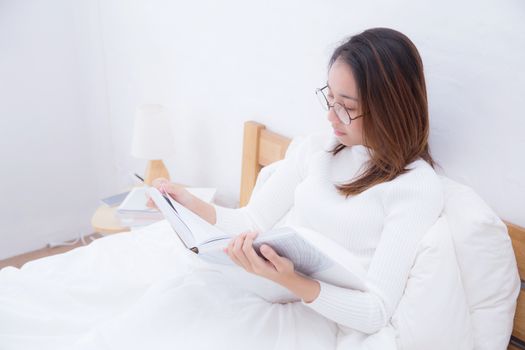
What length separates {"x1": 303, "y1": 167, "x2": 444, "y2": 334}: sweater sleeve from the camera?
37.9 inches

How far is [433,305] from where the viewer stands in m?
0.96

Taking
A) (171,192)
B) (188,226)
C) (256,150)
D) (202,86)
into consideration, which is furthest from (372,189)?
(202,86)

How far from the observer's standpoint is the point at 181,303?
1062 millimetres

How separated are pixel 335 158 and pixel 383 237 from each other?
306 millimetres

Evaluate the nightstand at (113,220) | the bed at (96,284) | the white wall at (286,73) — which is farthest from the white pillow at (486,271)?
the nightstand at (113,220)

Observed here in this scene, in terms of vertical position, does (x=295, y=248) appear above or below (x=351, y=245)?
above

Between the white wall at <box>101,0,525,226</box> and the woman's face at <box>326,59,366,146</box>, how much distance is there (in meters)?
0.22

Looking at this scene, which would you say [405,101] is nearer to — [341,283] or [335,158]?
[335,158]

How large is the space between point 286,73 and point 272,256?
79cm

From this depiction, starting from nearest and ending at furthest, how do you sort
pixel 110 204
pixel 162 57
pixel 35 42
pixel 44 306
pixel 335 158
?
pixel 44 306, pixel 335 158, pixel 110 204, pixel 162 57, pixel 35 42

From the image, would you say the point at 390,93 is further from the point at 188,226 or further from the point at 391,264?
the point at 188,226

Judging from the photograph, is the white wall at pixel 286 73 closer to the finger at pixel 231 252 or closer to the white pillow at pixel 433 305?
the white pillow at pixel 433 305

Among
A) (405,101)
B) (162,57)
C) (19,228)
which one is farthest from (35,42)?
(405,101)

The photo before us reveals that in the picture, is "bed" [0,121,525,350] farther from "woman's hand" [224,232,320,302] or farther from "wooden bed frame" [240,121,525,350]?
"woman's hand" [224,232,320,302]
